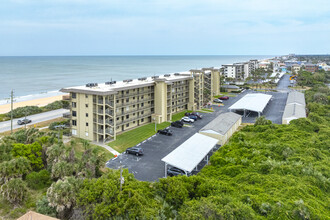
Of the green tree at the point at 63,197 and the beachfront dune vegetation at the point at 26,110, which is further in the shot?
the beachfront dune vegetation at the point at 26,110

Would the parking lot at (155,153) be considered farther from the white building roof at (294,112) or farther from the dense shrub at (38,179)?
the dense shrub at (38,179)

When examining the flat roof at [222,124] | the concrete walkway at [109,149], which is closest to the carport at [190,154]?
the flat roof at [222,124]

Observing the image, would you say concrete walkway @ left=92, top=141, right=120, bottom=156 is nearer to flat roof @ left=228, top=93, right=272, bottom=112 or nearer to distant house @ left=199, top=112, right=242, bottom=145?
distant house @ left=199, top=112, right=242, bottom=145

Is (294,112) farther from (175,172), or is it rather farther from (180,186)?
(180,186)

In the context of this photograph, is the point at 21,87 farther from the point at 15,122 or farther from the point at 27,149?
the point at 27,149

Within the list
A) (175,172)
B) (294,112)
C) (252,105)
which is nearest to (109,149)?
(175,172)

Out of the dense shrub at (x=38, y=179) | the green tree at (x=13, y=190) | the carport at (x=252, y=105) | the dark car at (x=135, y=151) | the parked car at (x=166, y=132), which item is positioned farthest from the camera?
the carport at (x=252, y=105)

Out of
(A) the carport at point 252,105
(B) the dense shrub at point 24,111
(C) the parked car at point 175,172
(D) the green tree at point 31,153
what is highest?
(A) the carport at point 252,105

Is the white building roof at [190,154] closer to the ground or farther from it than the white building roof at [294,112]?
closer to the ground
